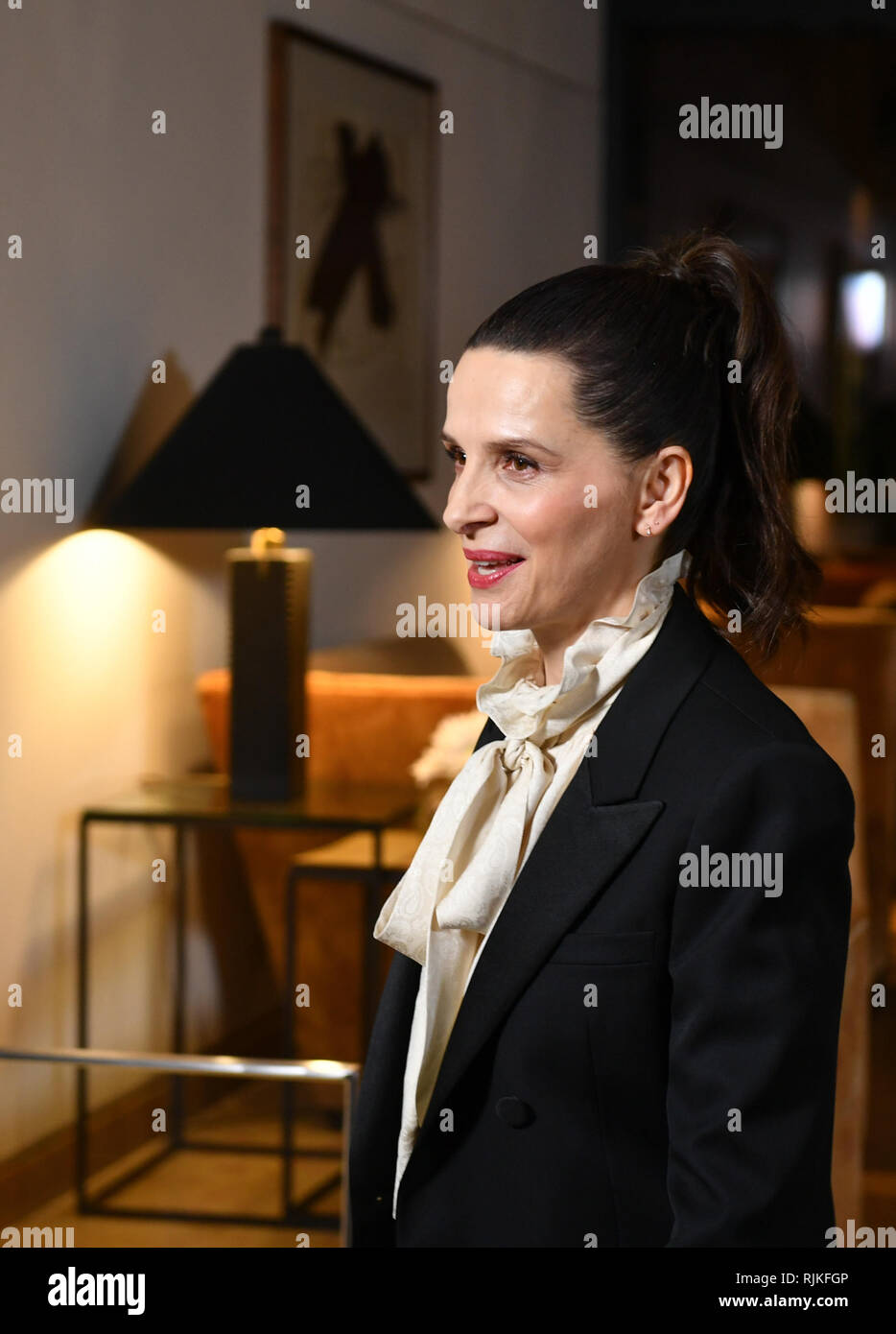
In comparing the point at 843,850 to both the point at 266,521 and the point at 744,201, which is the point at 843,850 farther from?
the point at 744,201

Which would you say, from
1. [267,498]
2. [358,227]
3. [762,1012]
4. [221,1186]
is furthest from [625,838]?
[358,227]

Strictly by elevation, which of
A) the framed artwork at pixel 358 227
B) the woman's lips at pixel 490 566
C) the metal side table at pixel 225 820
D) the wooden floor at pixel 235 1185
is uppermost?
the framed artwork at pixel 358 227

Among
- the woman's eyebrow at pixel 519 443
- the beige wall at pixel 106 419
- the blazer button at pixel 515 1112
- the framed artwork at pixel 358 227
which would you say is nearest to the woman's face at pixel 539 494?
the woman's eyebrow at pixel 519 443

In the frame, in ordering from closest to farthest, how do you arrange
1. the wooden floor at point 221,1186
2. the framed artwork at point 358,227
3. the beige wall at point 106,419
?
the wooden floor at point 221,1186, the beige wall at point 106,419, the framed artwork at point 358,227

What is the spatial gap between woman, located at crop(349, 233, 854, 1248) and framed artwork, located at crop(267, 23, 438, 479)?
295 cm

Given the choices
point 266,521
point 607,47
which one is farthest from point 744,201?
point 266,521

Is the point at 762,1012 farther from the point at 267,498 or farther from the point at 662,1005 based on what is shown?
the point at 267,498

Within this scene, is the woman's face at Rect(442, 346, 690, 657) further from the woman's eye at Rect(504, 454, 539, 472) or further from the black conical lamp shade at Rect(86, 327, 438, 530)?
the black conical lamp shade at Rect(86, 327, 438, 530)

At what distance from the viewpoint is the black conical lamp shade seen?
9.93 ft

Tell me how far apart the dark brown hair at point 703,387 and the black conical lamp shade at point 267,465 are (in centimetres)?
184

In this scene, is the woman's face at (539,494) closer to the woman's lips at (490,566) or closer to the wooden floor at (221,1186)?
the woman's lips at (490,566)

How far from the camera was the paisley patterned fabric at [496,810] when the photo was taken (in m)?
1.15

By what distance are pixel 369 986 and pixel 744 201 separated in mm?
5544

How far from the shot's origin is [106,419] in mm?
3260
